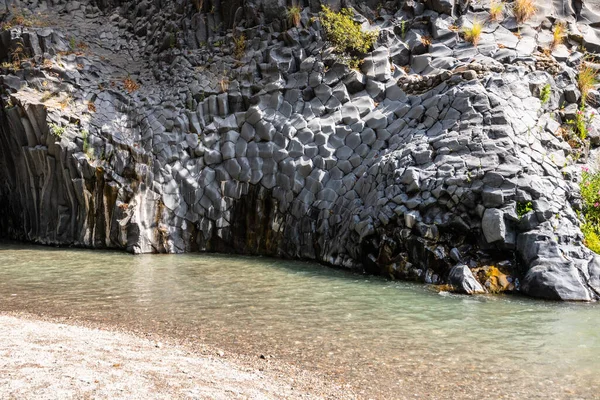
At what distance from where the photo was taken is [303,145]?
10859mm

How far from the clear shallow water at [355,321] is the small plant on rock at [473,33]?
5.78m

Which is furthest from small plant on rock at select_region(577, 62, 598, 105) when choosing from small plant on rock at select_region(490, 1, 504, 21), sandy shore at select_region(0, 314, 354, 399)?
sandy shore at select_region(0, 314, 354, 399)

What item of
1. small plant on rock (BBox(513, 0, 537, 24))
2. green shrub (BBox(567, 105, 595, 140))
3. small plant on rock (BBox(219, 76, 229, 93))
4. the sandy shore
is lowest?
the sandy shore

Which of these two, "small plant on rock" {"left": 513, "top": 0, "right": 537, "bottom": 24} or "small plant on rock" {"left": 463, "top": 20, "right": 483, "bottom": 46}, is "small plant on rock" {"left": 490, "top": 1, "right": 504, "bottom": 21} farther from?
"small plant on rock" {"left": 463, "top": 20, "right": 483, "bottom": 46}

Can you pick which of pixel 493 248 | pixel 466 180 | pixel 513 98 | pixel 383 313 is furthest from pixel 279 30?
pixel 383 313

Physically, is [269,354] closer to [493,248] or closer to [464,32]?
[493,248]

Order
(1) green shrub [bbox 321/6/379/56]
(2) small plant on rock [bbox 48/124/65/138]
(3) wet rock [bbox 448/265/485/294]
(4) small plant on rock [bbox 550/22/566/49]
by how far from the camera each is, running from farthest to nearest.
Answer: (1) green shrub [bbox 321/6/379/56]
(2) small plant on rock [bbox 48/124/65/138]
(4) small plant on rock [bbox 550/22/566/49]
(3) wet rock [bbox 448/265/485/294]

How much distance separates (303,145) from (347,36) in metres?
2.89

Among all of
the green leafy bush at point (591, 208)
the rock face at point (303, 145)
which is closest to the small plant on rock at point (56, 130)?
the rock face at point (303, 145)

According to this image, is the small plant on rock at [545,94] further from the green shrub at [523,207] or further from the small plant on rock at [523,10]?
the green shrub at [523,207]

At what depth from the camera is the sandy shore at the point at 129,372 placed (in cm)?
320

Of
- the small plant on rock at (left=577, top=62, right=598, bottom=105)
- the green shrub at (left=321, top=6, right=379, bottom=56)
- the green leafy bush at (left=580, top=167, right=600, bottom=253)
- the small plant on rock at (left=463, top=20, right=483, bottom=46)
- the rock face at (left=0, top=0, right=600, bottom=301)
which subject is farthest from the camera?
the green shrub at (left=321, top=6, right=379, bottom=56)

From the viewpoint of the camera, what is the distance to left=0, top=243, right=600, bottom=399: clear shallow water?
400 cm

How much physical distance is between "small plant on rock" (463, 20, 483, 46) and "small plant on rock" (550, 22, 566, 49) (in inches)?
60.5
